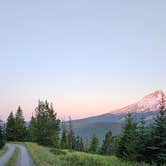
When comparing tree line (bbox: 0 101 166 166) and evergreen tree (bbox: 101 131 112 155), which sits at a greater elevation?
tree line (bbox: 0 101 166 166)

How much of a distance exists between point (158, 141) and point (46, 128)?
167 ft

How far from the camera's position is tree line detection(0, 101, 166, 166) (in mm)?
32125

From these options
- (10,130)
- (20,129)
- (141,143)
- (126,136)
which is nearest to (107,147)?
(20,129)

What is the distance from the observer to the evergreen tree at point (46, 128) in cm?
7953

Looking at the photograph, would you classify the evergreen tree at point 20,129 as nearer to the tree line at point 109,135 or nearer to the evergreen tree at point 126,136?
the tree line at point 109,135

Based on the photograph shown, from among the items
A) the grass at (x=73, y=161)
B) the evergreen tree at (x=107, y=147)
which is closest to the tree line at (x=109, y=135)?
the evergreen tree at (x=107, y=147)

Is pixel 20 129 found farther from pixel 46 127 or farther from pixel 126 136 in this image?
pixel 126 136

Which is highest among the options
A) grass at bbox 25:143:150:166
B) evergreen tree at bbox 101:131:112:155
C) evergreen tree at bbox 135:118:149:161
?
evergreen tree at bbox 135:118:149:161

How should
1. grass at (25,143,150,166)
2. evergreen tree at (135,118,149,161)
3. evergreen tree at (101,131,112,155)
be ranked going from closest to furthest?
1. grass at (25,143,150,166)
2. evergreen tree at (135,118,149,161)
3. evergreen tree at (101,131,112,155)

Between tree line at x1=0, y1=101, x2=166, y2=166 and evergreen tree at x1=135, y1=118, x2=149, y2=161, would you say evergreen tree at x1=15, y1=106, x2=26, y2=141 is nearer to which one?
tree line at x1=0, y1=101, x2=166, y2=166

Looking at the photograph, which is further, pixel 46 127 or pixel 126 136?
pixel 46 127

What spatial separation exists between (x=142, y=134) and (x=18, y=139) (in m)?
69.5

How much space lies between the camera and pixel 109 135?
11112 cm

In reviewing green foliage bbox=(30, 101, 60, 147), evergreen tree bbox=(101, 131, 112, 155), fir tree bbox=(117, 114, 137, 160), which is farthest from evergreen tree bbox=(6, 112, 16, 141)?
fir tree bbox=(117, 114, 137, 160)
